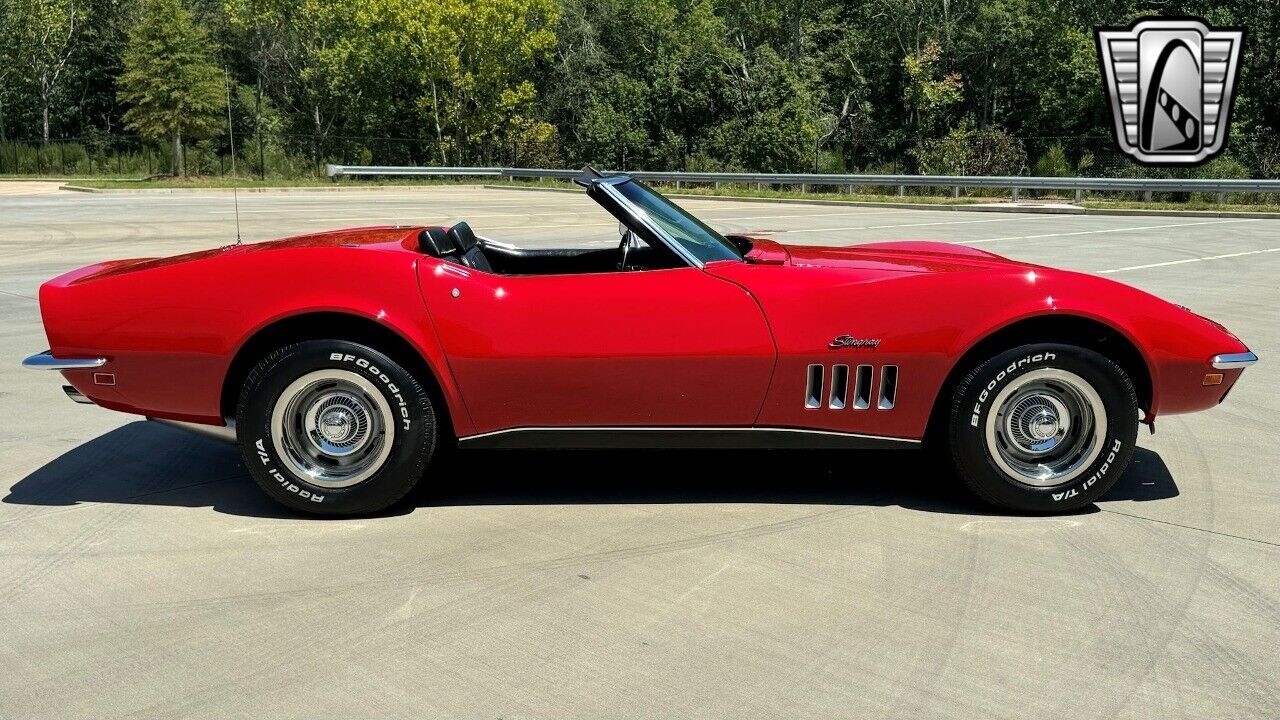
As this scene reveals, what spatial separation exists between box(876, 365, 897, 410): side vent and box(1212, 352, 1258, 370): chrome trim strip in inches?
47.8

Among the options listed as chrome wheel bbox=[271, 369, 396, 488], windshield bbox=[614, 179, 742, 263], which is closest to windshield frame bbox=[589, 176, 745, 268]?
windshield bbox=[614, 179, 742, 263]

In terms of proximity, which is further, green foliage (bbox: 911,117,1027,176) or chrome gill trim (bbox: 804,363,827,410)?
green foliage (bbox: 911,117,1027,176)

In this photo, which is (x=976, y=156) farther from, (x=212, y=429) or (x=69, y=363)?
(x=69, y=363)

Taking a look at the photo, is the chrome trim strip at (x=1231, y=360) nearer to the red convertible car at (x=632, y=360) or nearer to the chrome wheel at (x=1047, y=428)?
the red convertible car at (x=632, y=360)

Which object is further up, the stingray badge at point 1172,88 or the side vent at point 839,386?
the stingray badge at point 1172,88

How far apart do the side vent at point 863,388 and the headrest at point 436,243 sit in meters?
1.59

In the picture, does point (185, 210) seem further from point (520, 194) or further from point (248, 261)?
point (248, 261)

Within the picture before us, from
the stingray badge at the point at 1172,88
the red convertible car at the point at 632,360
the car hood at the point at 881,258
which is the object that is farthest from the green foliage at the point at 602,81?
the red convertible car at the point at 632,360

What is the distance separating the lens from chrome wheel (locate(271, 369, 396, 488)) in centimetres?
418

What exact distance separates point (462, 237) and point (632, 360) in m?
0.96

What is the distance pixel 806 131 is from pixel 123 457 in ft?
140

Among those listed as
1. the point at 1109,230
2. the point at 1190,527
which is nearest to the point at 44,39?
the point at 1109,230

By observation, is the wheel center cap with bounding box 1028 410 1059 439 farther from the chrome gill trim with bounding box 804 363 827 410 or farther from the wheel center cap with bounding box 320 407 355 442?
the wheel center cap with bounding box 320 407 355 442

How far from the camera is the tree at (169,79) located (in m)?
47.1
